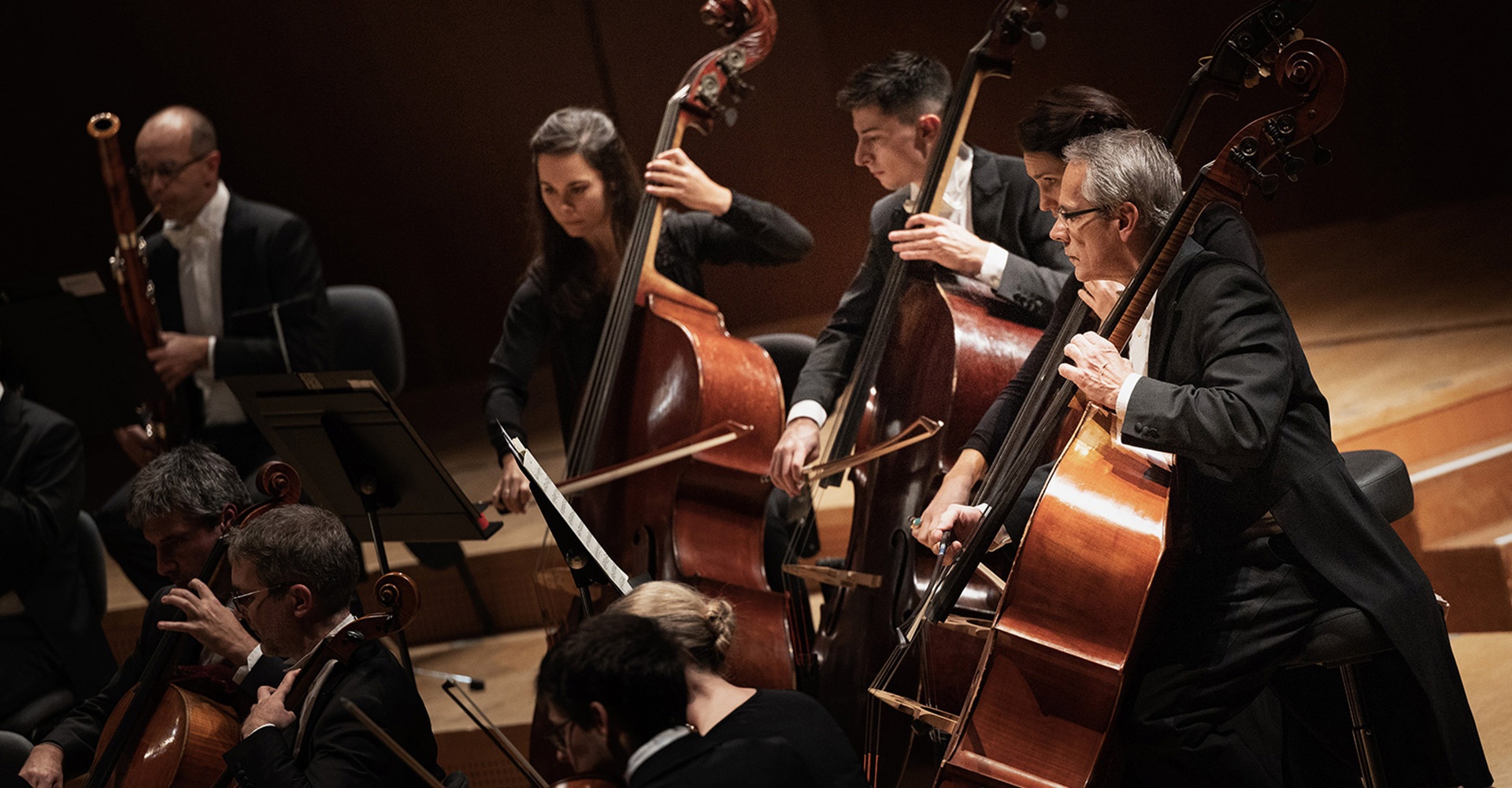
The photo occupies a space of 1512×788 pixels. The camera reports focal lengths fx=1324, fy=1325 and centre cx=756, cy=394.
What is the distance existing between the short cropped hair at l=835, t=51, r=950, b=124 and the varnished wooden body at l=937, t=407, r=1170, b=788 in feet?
3.07

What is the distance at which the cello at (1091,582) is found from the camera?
173 cm

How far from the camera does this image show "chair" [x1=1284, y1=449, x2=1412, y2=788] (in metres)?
1.77

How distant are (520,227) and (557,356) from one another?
170cm

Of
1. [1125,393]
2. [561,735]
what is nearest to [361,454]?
[561,735]

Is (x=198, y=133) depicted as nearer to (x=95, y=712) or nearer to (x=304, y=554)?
(x=95, y=712)

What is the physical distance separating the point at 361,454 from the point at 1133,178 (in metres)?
1.43

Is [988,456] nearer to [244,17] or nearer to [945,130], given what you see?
[945,130]

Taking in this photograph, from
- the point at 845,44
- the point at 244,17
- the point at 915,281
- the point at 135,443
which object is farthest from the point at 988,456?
the point at 244,17

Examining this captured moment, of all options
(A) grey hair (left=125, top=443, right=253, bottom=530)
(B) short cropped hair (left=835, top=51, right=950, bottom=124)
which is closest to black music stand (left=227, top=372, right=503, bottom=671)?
(A) grey hair (left=125, top=443, right=253, bottom=530)

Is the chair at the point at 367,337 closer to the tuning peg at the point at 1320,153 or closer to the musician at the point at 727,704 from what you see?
the musician at the point at 727,704

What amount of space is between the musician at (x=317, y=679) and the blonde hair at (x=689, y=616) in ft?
1.50

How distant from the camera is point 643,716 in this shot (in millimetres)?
1575

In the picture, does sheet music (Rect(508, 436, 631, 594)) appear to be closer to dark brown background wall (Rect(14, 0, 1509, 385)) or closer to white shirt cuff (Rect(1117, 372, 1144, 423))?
white shirt cuff (Rect(1117, 372, 1144, 423))

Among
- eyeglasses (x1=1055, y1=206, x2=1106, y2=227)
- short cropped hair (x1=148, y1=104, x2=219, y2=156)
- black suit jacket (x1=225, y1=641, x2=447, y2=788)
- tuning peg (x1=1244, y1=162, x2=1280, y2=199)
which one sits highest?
short cropped hair (x1=148, y1=104, x2=219, y2=156)
